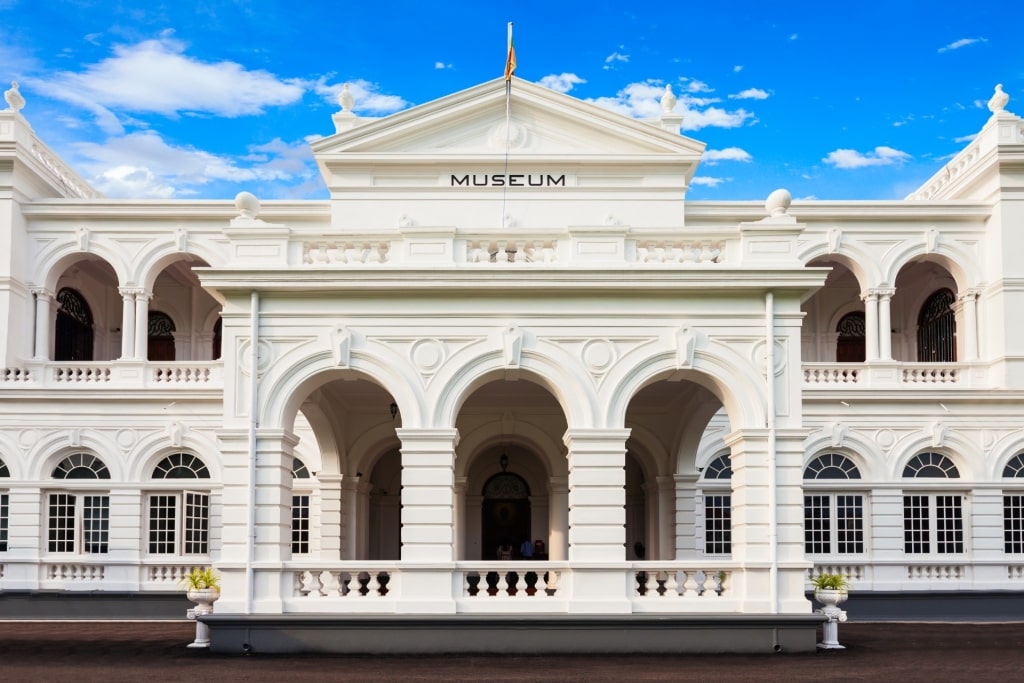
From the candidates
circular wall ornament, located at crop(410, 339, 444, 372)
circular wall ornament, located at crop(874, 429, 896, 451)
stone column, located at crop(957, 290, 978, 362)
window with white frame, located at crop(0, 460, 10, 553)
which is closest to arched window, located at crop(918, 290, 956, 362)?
stone column, located at crop(957, 290, 978, 362)

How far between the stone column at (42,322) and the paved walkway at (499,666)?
11148 millimetres

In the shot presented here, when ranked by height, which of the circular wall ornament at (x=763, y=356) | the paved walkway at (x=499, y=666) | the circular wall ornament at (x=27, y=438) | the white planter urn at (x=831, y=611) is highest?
the circular wall ornament at (x=763, y=356)

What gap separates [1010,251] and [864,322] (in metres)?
4.51

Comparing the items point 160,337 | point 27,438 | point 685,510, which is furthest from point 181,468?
point 685,510

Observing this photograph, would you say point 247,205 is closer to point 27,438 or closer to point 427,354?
point 427,354

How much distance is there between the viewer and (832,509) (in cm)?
2908

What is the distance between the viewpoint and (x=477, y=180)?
2909cm

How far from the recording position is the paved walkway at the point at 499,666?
50.4 ft

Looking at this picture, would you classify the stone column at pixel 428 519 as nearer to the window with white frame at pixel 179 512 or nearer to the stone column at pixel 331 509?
the stone column at pixel 331 509

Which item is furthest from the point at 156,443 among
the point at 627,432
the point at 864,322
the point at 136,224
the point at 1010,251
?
the point at 1010,251

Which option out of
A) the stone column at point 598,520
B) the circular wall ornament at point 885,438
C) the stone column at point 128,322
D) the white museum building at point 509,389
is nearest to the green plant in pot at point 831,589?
the stone column at point 598,520

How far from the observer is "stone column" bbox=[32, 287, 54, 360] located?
98.0 ft

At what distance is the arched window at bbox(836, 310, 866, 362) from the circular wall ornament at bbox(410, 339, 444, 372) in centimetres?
1781

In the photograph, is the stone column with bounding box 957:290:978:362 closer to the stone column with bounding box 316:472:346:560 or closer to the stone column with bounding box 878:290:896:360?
the stone column with bounding box 878:290:896:360
